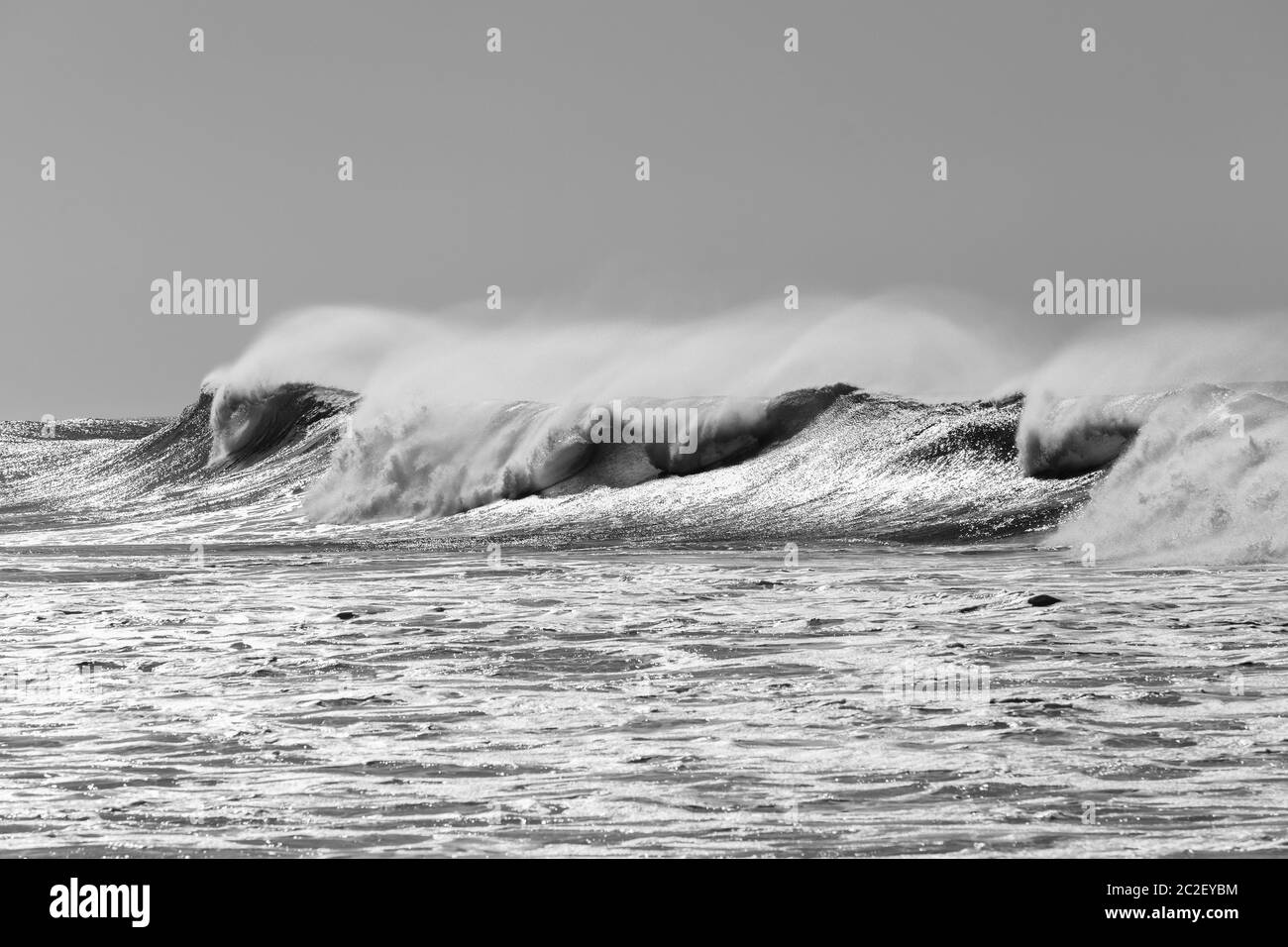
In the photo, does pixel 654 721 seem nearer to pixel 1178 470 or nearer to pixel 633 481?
pixel 1178 470

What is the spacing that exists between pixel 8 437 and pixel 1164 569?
75.3 meters

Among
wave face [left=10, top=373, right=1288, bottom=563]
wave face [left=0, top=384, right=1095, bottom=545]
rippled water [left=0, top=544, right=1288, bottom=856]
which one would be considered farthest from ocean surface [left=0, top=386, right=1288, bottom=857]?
wave face [left=0, top=384, right=1095, bottom=545]

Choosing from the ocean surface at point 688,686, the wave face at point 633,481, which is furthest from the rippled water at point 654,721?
the wave face at point 633,481

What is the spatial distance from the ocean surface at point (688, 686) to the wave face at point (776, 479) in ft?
0.45

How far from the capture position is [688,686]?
7.39 m

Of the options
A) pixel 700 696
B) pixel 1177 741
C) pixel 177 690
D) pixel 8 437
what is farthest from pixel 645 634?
pixel 8 437

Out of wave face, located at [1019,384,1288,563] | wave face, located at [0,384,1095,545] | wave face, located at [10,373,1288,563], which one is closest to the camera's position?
wave face, located at [1019,384,1288,563]

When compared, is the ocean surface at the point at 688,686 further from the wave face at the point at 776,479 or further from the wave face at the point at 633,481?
the wave face at the point at 633,481

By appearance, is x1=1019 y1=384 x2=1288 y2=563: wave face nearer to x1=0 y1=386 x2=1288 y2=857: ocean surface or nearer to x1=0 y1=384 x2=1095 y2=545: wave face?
x1=0 y1=386 x2=1288 y2=857: ocean surface

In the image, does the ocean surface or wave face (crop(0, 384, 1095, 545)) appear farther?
wave face (crop(0, 384, 1095, 545))

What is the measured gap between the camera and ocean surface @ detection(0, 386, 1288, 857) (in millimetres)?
4664

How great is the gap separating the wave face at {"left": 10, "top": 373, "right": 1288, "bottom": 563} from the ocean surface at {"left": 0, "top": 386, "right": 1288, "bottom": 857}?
137 millimetres

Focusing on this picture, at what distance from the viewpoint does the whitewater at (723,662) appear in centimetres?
474

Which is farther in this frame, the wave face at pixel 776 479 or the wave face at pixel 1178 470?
the wave face at pixel 776 479
